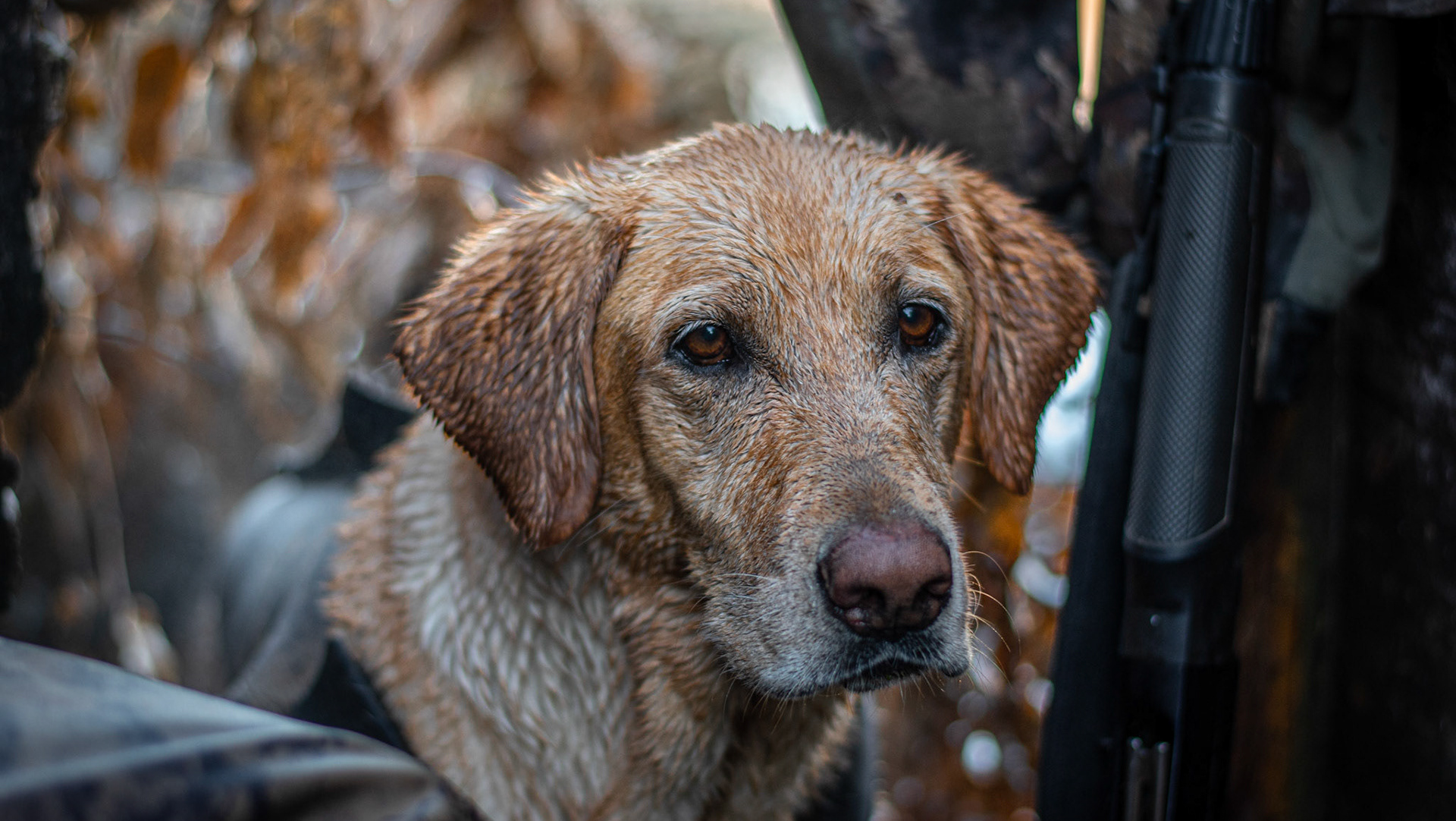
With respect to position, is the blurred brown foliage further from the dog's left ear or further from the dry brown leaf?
the dog's left ear

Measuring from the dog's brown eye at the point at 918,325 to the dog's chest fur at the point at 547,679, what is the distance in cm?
66

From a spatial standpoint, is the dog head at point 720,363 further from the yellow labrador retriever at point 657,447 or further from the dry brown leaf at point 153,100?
the dry brown leaf at point 153,100

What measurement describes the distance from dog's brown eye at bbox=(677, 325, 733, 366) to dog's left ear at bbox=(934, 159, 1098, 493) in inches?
21.9

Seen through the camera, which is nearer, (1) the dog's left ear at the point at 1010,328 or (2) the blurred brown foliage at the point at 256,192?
(1) the dog's left ear at the point at 1010,328

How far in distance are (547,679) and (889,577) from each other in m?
0.74

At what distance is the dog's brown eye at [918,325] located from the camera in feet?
6.07

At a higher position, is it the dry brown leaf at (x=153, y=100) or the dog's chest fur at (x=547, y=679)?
the dry brown leaf at (x=153, y=100)

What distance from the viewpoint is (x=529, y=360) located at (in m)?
1.79

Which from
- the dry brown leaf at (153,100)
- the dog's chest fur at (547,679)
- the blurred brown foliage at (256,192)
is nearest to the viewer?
the dog's chest fur at (547,679)

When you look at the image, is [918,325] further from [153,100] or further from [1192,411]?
[153,100]

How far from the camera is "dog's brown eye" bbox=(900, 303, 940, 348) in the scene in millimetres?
1851

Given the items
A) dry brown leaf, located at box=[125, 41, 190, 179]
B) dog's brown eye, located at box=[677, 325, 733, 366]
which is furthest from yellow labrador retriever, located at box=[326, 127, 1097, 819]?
dry brown leaf, located at box=[125, 41, 190, 179]

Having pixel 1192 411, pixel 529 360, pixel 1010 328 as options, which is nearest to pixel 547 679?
pixel 529 360

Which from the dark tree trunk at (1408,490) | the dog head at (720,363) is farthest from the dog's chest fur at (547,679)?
the dark tree trunk at (1408,490)
